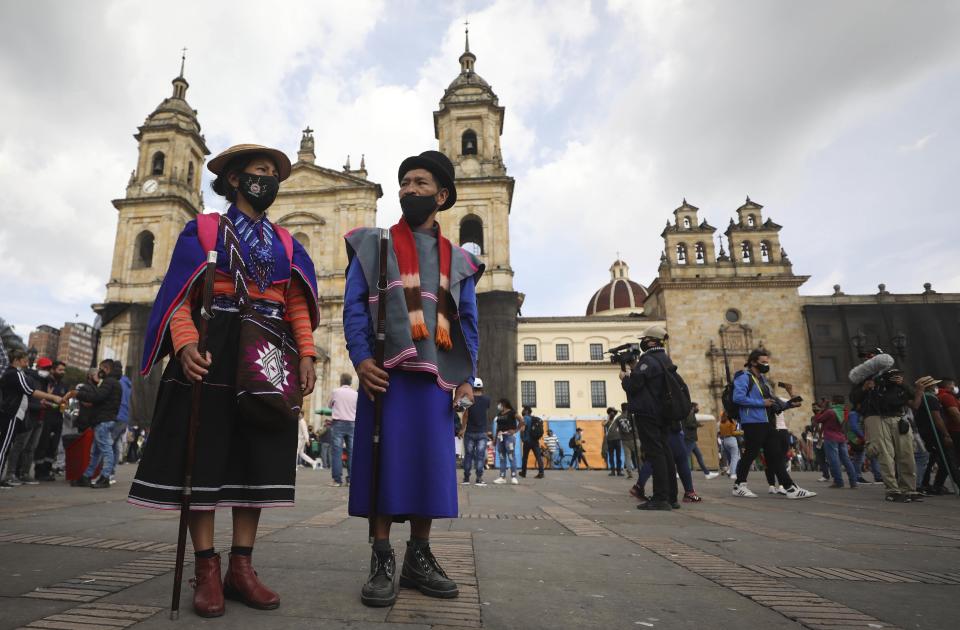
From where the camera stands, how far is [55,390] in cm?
899

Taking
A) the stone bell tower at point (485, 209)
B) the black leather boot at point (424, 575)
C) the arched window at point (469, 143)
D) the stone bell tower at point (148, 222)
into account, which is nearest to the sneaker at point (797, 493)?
the black leather boot at point (424, 575)

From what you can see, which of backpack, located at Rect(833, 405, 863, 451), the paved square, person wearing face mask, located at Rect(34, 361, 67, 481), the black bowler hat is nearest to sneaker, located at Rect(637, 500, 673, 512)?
the paved square

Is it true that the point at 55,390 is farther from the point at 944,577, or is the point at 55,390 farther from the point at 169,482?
the point at 944,577

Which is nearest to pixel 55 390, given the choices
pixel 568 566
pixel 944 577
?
pixel 568 566

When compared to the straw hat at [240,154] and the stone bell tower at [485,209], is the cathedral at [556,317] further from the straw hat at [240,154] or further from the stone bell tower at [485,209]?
the straw hat at [240,154]

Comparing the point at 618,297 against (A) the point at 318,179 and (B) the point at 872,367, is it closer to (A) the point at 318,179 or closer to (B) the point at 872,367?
(A) the point at 318,179

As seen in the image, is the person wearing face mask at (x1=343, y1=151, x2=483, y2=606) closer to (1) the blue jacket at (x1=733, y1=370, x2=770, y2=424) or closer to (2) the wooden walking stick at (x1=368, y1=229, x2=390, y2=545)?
(2) the wooden walking stick at (x1=368, y1=229, x2=390, y2=545)

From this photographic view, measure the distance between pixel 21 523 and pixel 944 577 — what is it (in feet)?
18.6

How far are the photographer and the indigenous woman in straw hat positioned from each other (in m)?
7.25

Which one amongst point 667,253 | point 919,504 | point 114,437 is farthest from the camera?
point 667,253

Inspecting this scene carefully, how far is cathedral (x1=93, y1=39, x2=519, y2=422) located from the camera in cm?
2781

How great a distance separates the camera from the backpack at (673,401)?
610cm

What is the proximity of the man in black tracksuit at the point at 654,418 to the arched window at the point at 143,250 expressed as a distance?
33.3m

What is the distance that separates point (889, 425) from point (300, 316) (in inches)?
298
